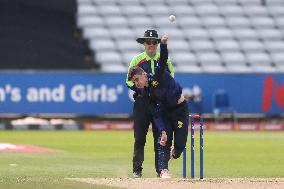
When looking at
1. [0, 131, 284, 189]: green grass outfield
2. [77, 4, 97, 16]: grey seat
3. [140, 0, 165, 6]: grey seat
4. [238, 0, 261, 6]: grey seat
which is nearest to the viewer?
[0, 131, 284, 189]: green grass outfield

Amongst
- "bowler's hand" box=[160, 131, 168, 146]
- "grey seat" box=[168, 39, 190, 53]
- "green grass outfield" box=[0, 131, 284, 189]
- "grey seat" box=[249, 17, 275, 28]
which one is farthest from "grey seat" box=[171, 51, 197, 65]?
"bowler's hand" box=[160, 131, 168, 146]

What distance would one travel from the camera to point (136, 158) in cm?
1166

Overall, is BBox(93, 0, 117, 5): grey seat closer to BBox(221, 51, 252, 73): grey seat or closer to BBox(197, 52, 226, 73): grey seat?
BBox(197, 52, 226, 73): grey seat

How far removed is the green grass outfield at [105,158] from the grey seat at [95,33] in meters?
5.94

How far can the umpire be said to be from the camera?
36.4 feet

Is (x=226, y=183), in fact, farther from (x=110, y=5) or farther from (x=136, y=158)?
(x=110, y=5)

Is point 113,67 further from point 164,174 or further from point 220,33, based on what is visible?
point 164,174

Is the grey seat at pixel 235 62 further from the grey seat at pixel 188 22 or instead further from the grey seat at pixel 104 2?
the grey seat at pixel 104 2

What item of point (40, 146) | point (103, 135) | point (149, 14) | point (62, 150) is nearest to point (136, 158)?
point (62, 150)

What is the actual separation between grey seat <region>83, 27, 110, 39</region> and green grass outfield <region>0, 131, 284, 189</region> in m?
5.94

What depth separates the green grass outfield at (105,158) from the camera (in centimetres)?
1207

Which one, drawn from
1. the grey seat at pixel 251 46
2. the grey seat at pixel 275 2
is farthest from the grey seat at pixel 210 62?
the grey seat at pixel 275 2

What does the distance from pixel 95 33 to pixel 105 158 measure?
47.3ft

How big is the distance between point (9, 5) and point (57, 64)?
256 cm
